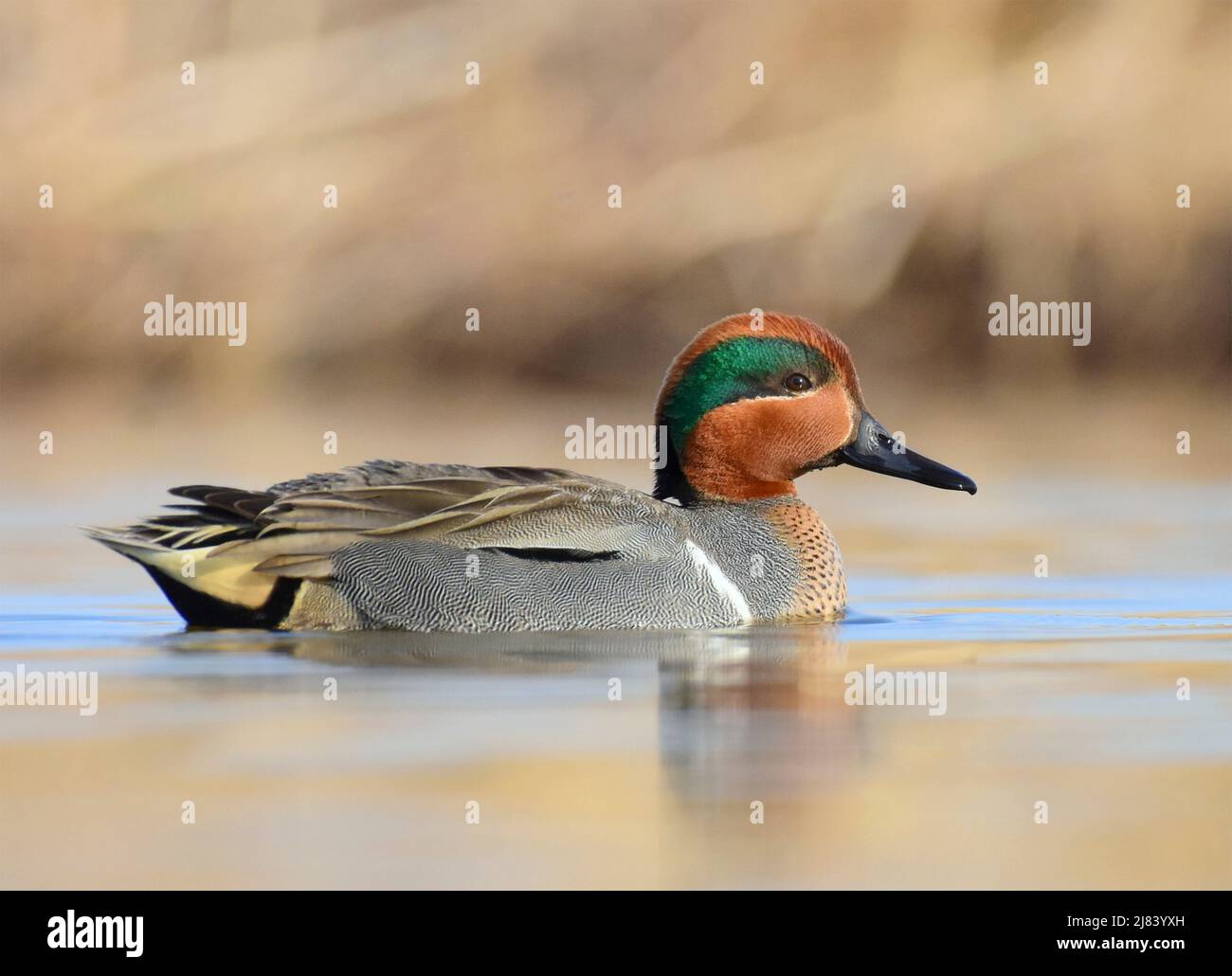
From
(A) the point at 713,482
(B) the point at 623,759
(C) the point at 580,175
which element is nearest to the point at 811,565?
(A) the point at 713,482

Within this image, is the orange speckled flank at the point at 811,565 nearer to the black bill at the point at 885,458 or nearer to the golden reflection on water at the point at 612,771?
the black bill at the point at 885,458

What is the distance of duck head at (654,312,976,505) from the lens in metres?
7.86

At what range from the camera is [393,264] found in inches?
563

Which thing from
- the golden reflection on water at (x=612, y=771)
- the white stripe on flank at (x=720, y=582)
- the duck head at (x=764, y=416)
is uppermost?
the duck head at (x=764, y=416)

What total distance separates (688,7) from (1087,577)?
6861mm

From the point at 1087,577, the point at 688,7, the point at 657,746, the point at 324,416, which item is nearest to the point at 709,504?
the point at 1087,577

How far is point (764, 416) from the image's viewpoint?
311 inches

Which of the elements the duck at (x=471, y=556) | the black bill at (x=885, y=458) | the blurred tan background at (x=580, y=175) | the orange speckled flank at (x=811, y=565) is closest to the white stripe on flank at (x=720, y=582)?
the duck at (x=471, y=556)

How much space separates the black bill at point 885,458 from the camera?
26.4 ft

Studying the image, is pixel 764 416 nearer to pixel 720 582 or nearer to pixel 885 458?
pixel 885 458

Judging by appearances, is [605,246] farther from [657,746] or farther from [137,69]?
[657,746]

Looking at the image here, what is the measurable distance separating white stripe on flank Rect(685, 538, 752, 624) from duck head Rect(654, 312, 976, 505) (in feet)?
1.77

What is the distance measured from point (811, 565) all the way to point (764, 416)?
552 mm

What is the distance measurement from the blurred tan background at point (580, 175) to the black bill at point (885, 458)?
4.95 m
